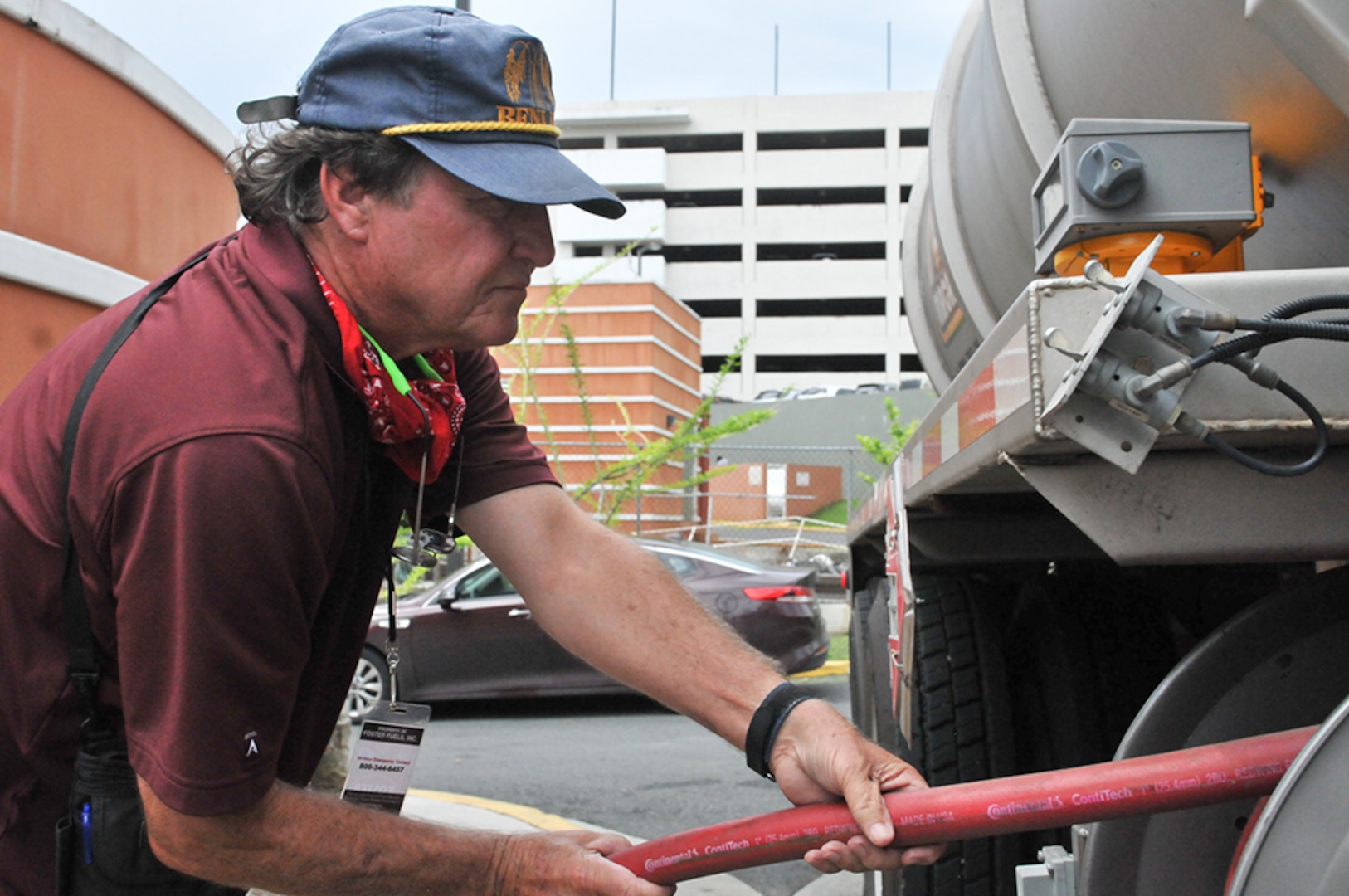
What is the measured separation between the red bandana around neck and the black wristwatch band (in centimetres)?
68

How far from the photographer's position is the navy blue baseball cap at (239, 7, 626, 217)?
66.9 inches

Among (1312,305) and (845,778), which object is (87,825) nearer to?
→ (845,778)

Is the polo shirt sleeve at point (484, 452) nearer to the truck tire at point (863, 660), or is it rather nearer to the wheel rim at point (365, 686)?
the truck tire at point (863, 660)

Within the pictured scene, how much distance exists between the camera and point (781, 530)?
17.5 meters

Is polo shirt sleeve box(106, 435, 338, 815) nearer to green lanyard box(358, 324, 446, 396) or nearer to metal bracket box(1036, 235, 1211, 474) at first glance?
green lanyard box(358, 324, 446, 396)

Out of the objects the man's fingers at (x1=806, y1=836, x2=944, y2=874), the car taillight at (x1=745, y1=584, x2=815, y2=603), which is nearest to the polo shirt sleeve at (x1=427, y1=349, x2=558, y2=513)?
the man's fingers at (x1=806, y1=836, x2=944, y2=874)

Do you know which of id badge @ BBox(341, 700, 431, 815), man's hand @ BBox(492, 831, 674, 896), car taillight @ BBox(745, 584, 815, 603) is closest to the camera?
man's hand @ BBox(492, 831, 674, 896)

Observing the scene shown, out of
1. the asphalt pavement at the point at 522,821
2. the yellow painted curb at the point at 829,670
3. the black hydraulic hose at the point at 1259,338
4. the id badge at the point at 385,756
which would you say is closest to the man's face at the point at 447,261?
the id badge at the point at 385,756

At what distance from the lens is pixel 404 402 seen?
1.85 meters

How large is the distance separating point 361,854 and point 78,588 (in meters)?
0.52

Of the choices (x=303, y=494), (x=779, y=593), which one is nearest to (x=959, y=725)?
(x=303, y=494)

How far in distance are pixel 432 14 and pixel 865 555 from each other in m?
3.63

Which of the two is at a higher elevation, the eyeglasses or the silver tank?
the silver tank

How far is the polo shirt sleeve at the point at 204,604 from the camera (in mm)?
1455
